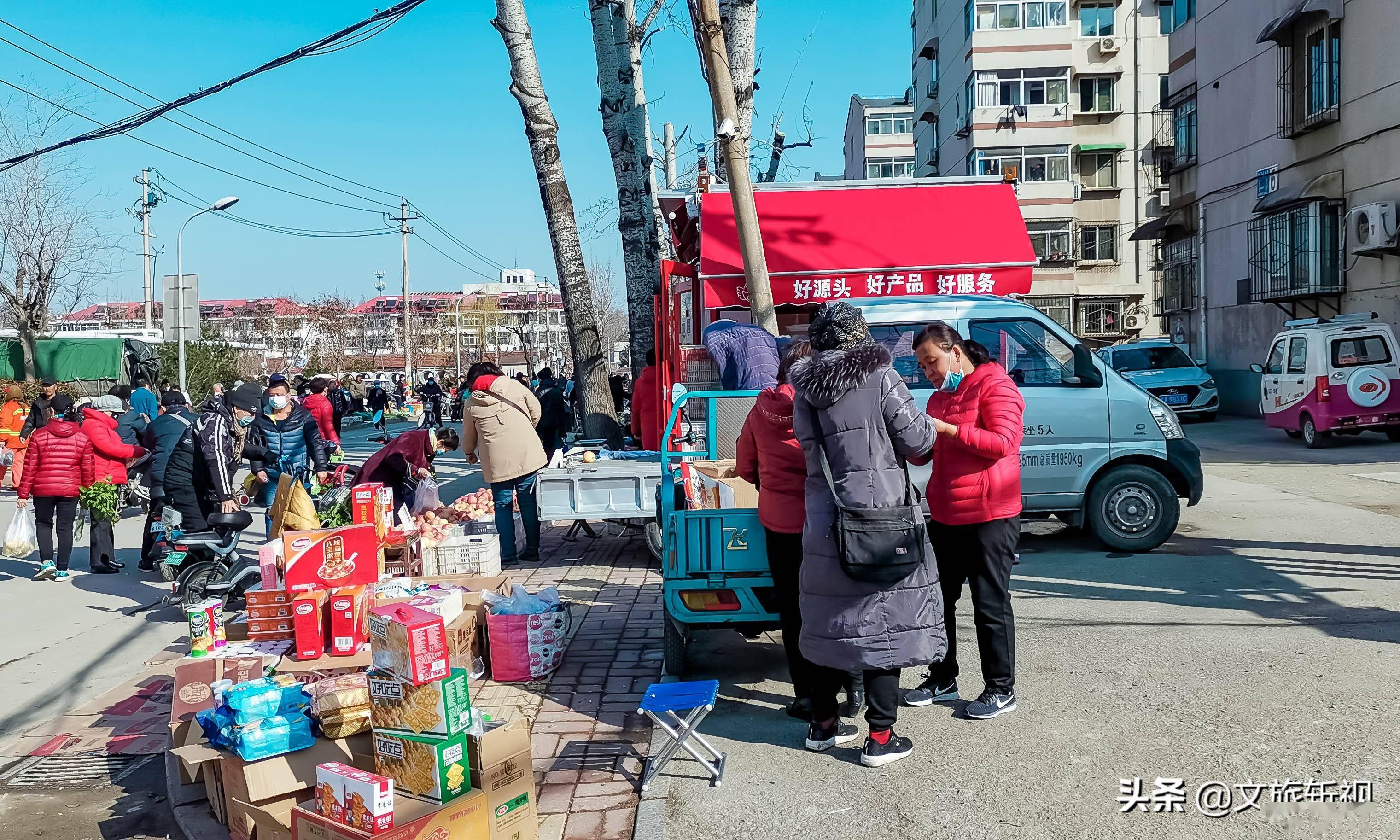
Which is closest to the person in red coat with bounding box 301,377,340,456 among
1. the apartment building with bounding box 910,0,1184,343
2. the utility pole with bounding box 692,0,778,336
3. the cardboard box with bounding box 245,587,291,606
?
the cardboard box with bounding box 245,587,291,606

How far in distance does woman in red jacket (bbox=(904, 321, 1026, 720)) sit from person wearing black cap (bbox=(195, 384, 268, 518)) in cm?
619

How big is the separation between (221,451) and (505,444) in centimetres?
235

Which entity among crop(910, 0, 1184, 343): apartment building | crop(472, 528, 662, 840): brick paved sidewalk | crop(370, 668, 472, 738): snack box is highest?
crop(910, 0, 1184, 343): apartment building

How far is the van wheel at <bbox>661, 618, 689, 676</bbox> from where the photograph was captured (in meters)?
5.70

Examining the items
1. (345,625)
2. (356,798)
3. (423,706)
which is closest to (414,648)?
(423,706)

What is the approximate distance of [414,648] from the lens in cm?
394

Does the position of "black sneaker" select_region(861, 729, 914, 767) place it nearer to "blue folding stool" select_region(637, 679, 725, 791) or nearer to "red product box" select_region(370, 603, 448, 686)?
"blue folding stool" select_region(637, 679, 725, 791)

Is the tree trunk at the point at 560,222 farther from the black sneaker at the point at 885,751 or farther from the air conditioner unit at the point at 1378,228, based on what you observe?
the air conditioner unit at the point at 1378,228

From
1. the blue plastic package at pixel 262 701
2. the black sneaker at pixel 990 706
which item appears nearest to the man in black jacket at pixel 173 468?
the blue plastic package at pixel 262 701

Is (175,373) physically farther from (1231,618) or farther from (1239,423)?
(1231,618)

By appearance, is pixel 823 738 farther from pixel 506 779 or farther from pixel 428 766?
pixel 428 766

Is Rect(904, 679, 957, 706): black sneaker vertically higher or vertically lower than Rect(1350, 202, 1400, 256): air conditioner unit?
lower

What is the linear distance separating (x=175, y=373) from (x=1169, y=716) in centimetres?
2971

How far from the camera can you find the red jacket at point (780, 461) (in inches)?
186
